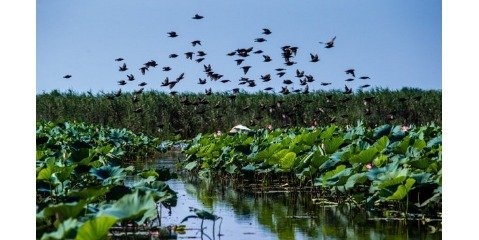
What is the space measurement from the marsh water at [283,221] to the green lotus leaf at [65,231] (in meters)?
1.52

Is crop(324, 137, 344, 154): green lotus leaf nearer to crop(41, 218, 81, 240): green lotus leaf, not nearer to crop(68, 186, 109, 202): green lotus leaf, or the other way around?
crop(68, 186, 109, 202): green lotus leaf

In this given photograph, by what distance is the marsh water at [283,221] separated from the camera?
4180 millimetres

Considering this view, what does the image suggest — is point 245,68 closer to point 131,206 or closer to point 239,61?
point 239,61

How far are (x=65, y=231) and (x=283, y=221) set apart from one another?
8.11 ft

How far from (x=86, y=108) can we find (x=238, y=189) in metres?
11.0

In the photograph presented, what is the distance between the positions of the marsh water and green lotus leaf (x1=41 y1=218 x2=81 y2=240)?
59.7 inches

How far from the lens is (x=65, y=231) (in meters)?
2.38

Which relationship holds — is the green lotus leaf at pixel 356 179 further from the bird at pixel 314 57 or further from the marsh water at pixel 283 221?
the bird at pixel 314 57

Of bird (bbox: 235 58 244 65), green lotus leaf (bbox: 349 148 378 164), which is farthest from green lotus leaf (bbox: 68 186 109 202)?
bird (bbox: 235 58 244 65)

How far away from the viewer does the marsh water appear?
4.18 meters
